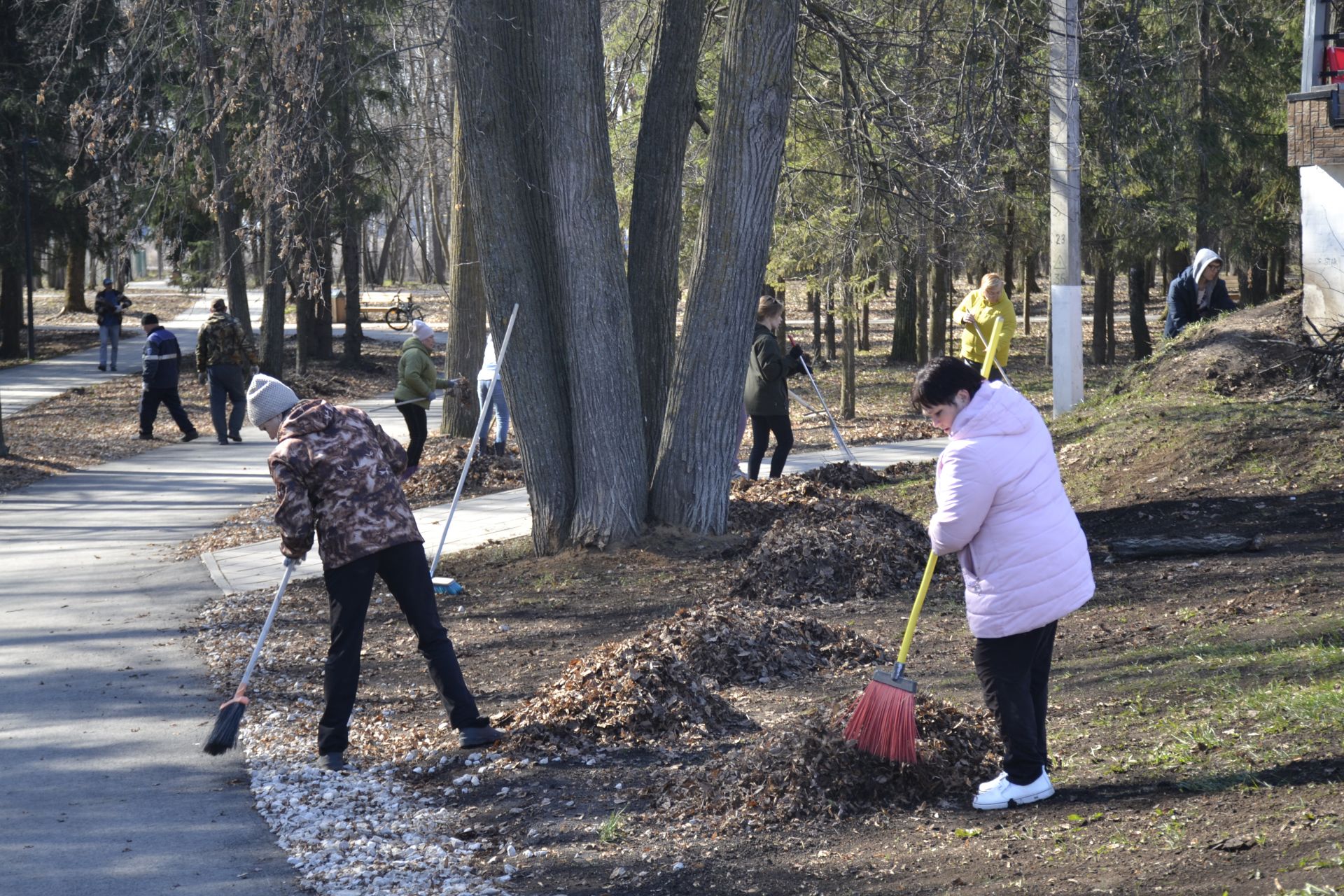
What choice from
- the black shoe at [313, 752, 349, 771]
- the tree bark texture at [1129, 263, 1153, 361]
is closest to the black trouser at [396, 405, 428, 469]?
the black shoe at [313, 752, 349, 771]

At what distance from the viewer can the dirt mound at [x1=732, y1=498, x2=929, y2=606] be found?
8258 mm

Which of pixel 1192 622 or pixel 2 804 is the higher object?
pixel 1192 622

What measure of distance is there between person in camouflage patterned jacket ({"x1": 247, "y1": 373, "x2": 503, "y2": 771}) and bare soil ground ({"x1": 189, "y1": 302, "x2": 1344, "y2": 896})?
0.96 ft

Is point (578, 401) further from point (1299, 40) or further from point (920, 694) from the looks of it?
point (1299, 40)

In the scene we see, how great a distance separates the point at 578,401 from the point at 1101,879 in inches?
241

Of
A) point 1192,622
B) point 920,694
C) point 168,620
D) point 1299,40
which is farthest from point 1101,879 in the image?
point 1299,40

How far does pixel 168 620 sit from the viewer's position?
909cm

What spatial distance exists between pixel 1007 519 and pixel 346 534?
9.74 ft

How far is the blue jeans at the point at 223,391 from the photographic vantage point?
18062mm

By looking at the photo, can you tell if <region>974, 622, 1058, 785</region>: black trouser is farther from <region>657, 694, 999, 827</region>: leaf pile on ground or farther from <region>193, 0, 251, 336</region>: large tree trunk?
<region>193, 0, 251, 336</region>: large tree trunk

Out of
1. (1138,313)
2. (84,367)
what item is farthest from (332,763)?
(84,367)

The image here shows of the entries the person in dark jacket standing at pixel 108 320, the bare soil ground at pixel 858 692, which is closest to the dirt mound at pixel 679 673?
the bare soil ground at pixel 858 692

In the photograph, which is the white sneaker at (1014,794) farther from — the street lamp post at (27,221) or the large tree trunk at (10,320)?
the large tree trunk at (10,320)

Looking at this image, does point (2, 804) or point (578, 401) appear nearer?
point (2, 804)
